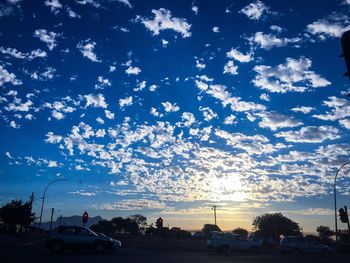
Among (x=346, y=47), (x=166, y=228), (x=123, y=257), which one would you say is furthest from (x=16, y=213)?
(x=346, y=47)

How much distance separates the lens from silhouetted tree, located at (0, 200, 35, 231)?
237 ft

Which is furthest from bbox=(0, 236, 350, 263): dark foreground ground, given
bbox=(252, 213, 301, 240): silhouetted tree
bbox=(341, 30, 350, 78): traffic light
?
bbox=(252, 213, 301, 240): silhouetted tree

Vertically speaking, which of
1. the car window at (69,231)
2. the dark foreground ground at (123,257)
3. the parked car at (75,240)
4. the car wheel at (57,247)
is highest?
the car window at (69,231)

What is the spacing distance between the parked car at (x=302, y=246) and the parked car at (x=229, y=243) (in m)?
2.56

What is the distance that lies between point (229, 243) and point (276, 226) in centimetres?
7648

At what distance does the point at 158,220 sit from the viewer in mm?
33500

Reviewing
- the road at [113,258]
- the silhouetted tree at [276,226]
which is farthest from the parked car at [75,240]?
the silhouetted tree at [276,226]

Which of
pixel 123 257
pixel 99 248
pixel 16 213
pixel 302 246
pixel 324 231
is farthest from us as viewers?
pixel 324 231

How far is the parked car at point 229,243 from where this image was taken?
3131 centimetres

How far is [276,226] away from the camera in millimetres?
102938

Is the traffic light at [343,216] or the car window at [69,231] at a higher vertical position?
the traffic light at [343,216]

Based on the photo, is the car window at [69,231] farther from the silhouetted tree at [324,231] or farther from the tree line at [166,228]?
the silhouetted tree at [324,231]

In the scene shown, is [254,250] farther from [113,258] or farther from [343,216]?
[113,258]

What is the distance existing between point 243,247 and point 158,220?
766 cm
